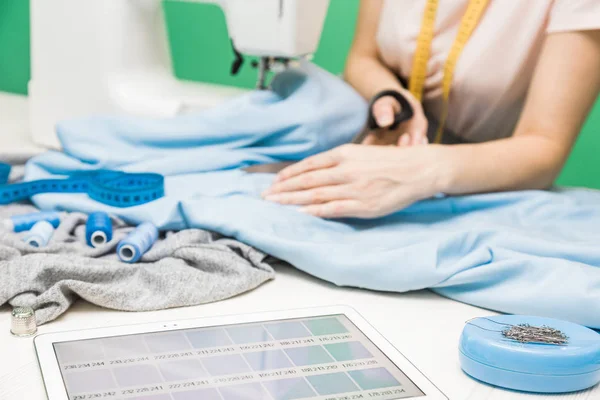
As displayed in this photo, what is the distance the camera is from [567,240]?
3.11 feet

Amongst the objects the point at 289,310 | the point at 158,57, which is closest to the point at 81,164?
the point at 158,57

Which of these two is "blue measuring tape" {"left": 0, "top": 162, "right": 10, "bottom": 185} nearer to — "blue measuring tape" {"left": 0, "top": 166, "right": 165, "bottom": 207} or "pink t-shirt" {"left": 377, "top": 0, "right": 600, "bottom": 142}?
"blue measuring tape" {"left": 0, "top": 166, "right": 165, "bottom": 207}

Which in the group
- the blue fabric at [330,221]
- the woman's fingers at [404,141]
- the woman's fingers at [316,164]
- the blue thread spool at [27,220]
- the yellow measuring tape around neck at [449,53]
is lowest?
the blue thread spool at [27,220]

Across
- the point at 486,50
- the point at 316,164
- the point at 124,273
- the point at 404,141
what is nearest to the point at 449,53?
the point at 486,50

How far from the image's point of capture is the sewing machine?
→ 1271 millimetres

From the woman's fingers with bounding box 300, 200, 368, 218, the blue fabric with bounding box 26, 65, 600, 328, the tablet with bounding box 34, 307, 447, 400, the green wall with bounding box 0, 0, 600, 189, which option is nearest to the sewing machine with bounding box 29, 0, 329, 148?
the blue fabric with bounding box 26, 65, 600, 328

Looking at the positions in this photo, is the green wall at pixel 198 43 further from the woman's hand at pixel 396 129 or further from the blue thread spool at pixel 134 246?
the blue thread spool at pixel 134 246

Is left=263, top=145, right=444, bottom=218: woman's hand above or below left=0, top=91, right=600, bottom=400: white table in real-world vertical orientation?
above

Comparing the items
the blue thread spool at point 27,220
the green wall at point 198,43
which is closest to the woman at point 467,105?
the blue thread spool at point 27,220

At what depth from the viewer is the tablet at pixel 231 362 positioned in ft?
2.04

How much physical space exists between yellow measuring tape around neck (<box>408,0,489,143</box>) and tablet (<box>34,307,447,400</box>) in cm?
63

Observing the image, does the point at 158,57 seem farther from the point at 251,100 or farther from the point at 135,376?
the point at 135,376

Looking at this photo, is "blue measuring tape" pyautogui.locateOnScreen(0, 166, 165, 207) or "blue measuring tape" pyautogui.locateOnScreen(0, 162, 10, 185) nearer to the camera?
"blue measuring tape" pyautogui.locateOnScreen(0, 166, 165, 207)

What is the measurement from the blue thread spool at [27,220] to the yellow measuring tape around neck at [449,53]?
2.18 feet
